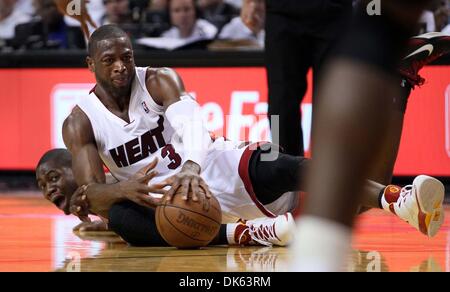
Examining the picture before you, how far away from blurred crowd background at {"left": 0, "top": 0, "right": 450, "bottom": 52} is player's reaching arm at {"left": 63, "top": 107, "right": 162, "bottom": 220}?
10.6 feet

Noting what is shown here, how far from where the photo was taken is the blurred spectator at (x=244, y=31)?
759 cm

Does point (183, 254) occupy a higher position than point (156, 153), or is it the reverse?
point (156, 153)

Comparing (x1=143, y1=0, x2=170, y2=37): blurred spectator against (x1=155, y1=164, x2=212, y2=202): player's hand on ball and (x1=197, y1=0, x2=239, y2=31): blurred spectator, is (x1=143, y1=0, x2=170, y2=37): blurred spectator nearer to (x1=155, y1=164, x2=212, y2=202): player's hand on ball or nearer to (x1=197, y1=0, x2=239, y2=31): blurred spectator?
(x1=197, y1=0, x2=239, y2=31): blurred spectator

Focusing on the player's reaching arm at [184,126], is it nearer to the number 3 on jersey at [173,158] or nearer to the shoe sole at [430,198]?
the number 3 on jersey at [173,158]

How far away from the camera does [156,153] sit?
443cm

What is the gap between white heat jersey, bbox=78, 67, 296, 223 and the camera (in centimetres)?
439

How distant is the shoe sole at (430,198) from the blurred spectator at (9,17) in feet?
19.2

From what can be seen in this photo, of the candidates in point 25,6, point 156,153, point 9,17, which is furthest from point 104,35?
point 25,6

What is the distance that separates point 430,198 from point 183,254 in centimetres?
113

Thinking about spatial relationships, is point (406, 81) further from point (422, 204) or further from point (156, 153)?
point (156, 153)

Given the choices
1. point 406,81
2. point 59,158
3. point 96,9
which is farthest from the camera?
point 96,9

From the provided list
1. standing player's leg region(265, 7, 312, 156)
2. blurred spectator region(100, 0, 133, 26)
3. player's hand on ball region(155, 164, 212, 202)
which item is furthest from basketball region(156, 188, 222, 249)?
blurred spectator region(100, 0, 133, 26)

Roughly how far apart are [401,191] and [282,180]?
0.56 meters
